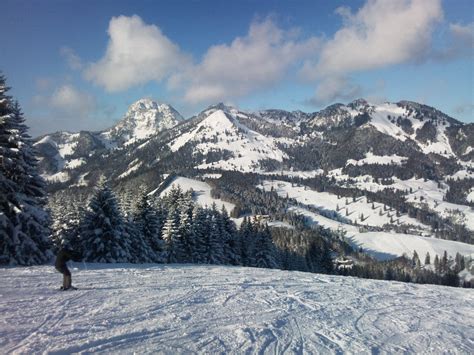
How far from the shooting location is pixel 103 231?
35344mm

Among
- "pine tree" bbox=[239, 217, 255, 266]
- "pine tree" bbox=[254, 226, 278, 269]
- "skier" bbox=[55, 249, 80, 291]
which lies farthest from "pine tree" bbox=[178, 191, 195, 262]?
"skier" bbox=[55, 249, 80, 291]

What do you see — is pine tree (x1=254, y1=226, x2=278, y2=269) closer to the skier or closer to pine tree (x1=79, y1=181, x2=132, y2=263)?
pine tree (x1=79, y1=181, x2=132, y2=263)

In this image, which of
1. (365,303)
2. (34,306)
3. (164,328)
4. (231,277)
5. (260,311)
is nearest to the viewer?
(164,328)

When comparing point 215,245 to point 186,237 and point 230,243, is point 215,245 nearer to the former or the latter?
point 186,237

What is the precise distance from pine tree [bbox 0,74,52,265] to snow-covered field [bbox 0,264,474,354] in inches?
216

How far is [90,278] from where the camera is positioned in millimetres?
18406

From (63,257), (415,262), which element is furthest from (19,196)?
(415,262)

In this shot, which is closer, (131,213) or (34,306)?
(34,306)

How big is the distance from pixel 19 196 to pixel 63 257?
11.9 metres

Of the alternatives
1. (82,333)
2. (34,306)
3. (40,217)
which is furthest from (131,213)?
(82,333)

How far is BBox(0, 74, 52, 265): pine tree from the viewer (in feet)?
79.3

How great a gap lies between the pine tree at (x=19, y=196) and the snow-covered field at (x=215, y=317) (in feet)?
18.0

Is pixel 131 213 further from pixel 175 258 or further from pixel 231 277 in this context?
pixel 231 277

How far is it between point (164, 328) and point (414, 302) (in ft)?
42.8
